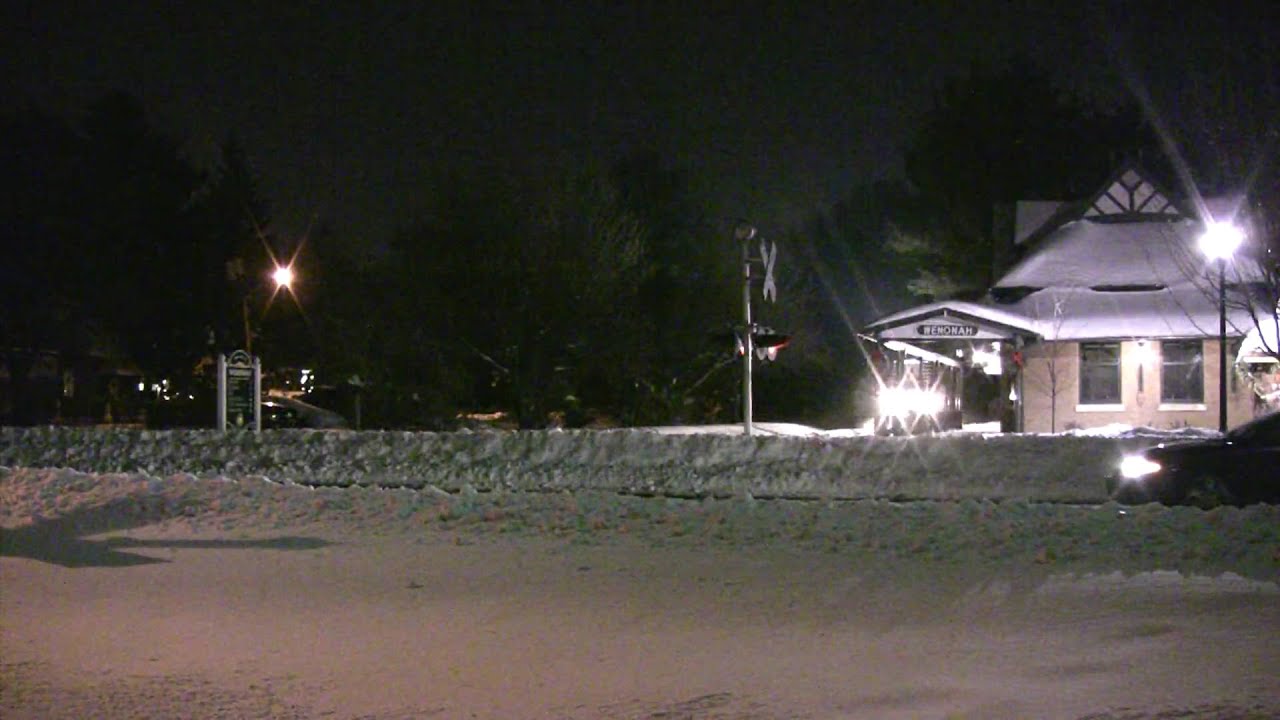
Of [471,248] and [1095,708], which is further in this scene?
[471,248]

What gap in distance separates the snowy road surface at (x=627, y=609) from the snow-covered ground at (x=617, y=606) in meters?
0.03

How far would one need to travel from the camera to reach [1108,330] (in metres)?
35.9

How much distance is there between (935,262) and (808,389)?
12649 mm

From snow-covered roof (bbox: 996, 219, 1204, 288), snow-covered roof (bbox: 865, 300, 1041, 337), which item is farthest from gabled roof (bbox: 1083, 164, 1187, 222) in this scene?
snow-covered roof (bbox: 865, 300, 1041, 337)

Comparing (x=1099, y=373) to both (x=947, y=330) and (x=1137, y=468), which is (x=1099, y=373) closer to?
(x=947, y=330)

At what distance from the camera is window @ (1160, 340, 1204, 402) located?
35.8 meters

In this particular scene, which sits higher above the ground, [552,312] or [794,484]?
[552,312]

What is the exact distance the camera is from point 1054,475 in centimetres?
2238

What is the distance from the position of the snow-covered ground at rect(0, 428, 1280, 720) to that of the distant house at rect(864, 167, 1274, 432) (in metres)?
22.2

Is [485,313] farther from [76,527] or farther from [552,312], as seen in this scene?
[76,527]

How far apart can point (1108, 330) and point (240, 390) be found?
74.8ft

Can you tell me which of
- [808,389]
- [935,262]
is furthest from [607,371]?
[935,262]

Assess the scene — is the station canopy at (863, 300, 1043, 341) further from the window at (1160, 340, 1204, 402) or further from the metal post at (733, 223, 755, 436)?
the metal post at (733, 223, 755, 436)

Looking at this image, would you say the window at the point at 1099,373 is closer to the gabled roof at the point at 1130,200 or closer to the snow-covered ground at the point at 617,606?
the gabled roof at the point at 1130,200
